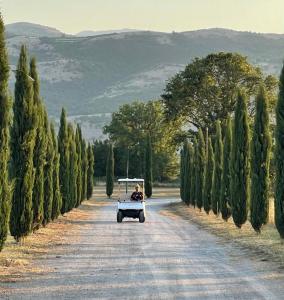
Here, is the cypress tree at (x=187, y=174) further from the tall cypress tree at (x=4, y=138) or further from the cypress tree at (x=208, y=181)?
the tall cypress tree at (x=4, y=138)

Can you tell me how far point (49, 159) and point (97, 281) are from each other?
578 inches

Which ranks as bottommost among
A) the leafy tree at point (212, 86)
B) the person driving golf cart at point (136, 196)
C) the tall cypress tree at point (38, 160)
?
the person driving golf cart at point (136, 196)

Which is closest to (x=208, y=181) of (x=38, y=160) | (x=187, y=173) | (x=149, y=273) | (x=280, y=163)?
(x=187, y=173)

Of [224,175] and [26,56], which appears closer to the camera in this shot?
[26,56]

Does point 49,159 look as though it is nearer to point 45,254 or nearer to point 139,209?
point 139,209

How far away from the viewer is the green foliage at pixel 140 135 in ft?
271

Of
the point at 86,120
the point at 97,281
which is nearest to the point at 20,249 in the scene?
the point at 97,281

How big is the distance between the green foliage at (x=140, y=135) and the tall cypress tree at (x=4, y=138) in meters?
66.0

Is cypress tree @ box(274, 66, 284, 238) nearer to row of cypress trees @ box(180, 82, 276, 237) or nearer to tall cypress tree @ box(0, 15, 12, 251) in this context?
row of cypress trees @ box(180, 82, 276, 237)

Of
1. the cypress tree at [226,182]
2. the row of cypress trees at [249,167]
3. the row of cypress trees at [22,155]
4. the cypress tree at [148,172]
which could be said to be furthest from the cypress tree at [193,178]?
the cypress tree at [148,172]

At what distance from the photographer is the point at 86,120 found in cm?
18600

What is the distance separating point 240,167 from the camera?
993 inches

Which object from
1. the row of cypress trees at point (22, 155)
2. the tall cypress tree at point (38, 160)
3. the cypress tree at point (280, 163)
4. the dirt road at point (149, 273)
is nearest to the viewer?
the dirt road at point (149, 273)

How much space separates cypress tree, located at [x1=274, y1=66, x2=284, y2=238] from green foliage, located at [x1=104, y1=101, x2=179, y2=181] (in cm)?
6132
